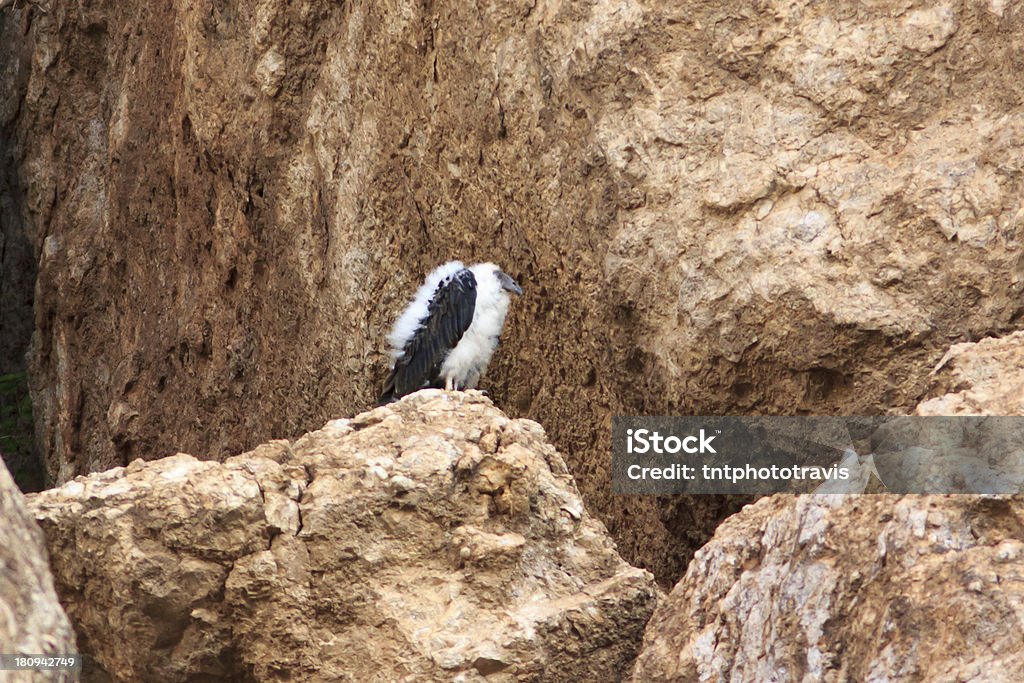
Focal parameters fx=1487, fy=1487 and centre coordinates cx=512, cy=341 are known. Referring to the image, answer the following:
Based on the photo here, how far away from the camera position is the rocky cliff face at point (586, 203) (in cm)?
575

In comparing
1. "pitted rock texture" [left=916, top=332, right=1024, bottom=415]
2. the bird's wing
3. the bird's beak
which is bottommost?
"pitted rock texture" [left=916, top=332, right=1024, bottom=415]

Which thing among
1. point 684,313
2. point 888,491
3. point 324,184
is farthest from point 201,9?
point 888,491

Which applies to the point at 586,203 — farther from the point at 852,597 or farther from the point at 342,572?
the point at 852,597

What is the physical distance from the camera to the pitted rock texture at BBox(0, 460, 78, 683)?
139 inches

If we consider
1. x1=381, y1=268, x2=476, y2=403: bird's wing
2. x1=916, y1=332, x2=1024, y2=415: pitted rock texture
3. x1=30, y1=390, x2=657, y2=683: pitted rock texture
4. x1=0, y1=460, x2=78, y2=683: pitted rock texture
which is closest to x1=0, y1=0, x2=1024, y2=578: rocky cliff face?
x1=381, y1=268, x2=476, y2=403: bird's wing

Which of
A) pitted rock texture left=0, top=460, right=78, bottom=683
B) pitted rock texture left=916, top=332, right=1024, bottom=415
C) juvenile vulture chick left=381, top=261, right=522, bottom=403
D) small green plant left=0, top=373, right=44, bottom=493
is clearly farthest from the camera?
small green plant left=0, top=373, right=44, bottom=493

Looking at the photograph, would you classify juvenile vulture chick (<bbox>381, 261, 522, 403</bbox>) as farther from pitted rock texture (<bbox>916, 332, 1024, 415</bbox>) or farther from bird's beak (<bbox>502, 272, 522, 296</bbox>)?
pitted rock texture (<bbox>916, 332, 1024, 415</bbox>)

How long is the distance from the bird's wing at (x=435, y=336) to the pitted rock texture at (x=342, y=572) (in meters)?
2.03

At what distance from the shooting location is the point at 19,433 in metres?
13.5

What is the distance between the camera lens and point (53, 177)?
1195cm

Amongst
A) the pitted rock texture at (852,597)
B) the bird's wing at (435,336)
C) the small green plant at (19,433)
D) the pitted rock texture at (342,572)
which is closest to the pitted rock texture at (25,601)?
the pitted rock texture at (342,572)

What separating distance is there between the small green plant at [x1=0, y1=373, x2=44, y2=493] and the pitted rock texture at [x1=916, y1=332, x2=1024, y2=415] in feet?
32.1

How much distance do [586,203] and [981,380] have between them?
92.4 inches

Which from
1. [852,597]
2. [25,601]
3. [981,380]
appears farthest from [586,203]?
[25,601]
